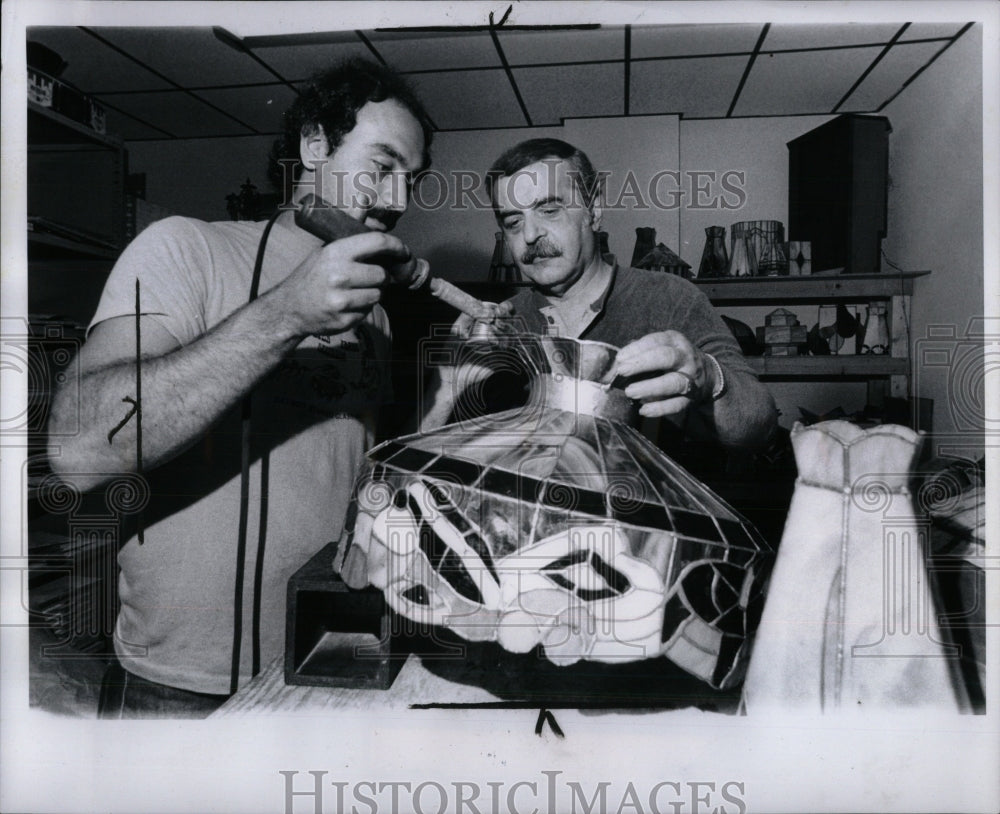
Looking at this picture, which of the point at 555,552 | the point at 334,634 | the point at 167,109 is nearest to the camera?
the point at 555,552

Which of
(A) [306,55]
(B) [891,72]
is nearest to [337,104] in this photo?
(A) [306,55]

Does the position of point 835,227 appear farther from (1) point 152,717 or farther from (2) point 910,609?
(1) point 152,717

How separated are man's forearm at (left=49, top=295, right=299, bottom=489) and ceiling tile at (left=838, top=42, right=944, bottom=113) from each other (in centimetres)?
68

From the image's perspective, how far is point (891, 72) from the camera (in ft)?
2.45

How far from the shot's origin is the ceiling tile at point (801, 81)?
0.75m

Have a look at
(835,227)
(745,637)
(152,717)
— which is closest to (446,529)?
(745,637)

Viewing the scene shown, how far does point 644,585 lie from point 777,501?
0.79ft

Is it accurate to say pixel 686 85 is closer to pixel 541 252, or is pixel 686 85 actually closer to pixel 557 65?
pixel 557 65

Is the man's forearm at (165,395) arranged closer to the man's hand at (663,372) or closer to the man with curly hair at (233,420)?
the man with curly hair at (233,420)

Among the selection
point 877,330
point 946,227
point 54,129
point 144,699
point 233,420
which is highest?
point 54,129

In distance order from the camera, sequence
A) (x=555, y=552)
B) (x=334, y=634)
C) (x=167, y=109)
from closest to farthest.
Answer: (x=555, y=552)
(x=334, y=634)
(x=167, y=109)

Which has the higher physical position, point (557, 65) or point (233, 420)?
point (557, 65)

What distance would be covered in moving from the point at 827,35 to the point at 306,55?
1.92 feet

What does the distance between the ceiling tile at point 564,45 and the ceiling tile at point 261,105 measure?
256 millimetres
